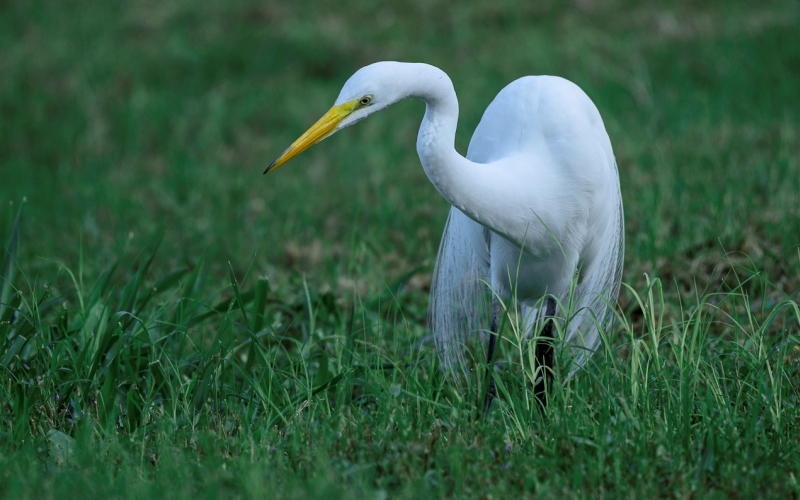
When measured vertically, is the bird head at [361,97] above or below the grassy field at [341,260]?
above

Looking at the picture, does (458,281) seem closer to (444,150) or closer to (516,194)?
(516,194)

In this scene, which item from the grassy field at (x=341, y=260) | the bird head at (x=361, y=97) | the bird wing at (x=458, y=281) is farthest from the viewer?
A: the bird wing at (x=458, y=281)

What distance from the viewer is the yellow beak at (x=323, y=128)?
198 cm

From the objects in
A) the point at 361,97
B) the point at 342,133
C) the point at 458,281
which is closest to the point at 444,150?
the point at 361,97

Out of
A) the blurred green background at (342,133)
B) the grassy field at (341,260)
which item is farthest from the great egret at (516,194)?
the blurred green background at (342,133)

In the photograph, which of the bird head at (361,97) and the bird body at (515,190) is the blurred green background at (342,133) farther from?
the bird head at (361,97)

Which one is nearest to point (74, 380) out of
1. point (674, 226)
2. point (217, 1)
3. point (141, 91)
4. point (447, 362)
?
point (447, 362)

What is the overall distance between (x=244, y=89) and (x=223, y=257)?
303cm

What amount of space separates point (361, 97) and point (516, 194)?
1.55ft

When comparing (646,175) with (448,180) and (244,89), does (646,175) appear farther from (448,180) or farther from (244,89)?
(244,89)

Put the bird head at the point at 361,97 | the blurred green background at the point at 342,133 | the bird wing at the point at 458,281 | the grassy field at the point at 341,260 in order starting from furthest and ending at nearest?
the blurred green background at the point at 342,133
the bird wing at the point at 458,281
the bird head at the point at 361,97
the grassy field at the point at 341,260

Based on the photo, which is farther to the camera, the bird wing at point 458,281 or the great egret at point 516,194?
the bird wing at point 458,281

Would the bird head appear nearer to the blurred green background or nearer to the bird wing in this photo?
the bird wing

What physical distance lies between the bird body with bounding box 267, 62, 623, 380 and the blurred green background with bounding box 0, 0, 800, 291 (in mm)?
564
